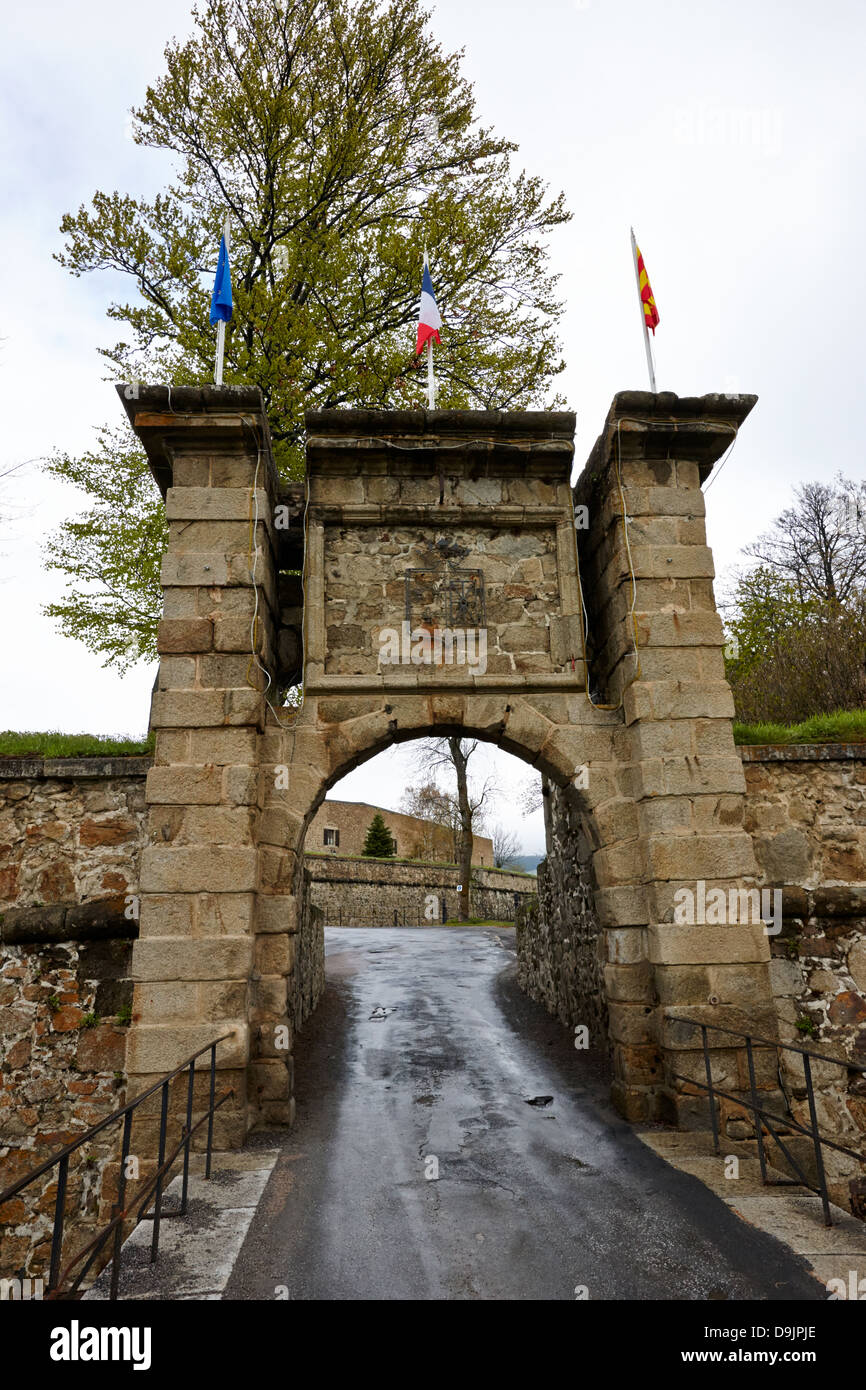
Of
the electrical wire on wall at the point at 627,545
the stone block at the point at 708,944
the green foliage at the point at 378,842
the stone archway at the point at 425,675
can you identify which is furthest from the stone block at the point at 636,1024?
the green foliage at the point at 378,842

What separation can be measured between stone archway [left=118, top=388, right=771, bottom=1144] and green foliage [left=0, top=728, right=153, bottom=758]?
1.17m

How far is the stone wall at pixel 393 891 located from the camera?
2864cm

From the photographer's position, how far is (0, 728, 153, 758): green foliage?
22.6ft

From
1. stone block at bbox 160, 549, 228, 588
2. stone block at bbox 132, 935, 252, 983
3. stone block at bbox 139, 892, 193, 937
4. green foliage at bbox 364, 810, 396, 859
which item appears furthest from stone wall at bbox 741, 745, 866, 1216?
green foliage at bbox 364, 810, 396, 859

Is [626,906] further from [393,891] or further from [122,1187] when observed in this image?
[393,891]

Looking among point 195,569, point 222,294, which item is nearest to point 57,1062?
point 195,569

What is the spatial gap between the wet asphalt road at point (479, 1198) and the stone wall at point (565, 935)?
58 centimetres

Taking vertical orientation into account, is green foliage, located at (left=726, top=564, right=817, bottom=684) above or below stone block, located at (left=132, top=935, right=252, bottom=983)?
above

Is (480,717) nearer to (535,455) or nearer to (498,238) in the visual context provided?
(535,455)

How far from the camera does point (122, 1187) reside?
3.37 m

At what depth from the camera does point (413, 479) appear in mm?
7137

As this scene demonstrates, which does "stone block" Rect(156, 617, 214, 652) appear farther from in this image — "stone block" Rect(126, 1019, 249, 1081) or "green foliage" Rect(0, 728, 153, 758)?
"stone block" Rect(126, 1019, 249, 1081)

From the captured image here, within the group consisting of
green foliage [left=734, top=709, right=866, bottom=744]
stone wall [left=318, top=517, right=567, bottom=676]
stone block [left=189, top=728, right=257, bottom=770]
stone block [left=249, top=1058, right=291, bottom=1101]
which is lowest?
stone block [left=249, top=1058, right=291, bottom=1101]

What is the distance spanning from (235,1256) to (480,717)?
13.3 ft
